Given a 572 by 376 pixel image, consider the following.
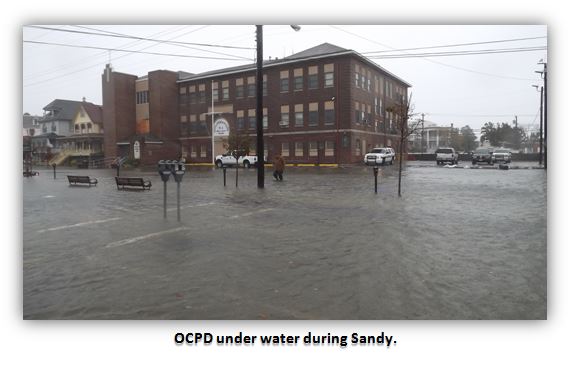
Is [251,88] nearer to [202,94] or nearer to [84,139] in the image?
[202,94]

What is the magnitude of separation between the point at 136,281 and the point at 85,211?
26.0 ft

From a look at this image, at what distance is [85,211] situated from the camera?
12.1 m

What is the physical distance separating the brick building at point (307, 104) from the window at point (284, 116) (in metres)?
0.11

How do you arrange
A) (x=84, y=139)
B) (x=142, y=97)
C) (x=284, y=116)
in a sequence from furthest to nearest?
(x=84, y=139) → (x=142, y=97) → (x=284, y=116)

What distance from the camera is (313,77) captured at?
45.6m

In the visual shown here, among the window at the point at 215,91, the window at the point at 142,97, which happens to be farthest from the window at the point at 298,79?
the window at the point at 142,97

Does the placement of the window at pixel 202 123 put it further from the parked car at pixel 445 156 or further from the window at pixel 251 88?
the parked car at pixel 445 156

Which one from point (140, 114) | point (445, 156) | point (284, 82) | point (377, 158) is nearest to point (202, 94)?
point (140, 114)

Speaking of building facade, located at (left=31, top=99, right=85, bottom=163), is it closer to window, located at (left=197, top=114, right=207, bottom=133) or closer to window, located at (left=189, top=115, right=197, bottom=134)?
window, located at (left=189, top=115, right=197, bottom=134)

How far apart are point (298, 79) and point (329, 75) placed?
4143 millimetres

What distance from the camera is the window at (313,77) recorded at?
45.3m

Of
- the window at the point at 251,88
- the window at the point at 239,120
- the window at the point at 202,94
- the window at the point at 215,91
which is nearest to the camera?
the window at the point at 251,88

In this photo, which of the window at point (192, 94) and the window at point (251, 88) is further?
the window at point (192, 94)

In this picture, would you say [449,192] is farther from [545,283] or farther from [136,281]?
[136,281]
